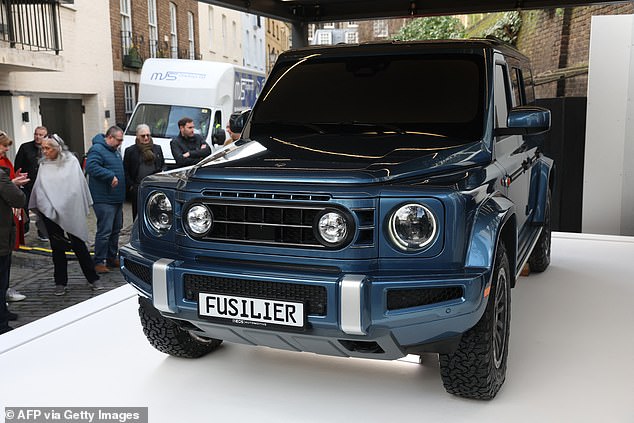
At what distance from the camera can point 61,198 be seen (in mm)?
6344

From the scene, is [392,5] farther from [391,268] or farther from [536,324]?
[391,268]

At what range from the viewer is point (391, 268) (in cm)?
262

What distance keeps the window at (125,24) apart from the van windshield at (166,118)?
1.35 meters

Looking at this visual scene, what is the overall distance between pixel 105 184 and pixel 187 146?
1785mm

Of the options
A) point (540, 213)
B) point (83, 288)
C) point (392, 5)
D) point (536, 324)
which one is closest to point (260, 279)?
point (536, 324)

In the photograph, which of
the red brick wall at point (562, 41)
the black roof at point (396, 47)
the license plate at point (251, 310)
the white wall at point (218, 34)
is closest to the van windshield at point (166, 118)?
the white wall at point (218, 34)

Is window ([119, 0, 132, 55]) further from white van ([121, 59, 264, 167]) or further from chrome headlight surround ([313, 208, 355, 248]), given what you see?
chrome headlight surround ([313, 208, 355, 248])

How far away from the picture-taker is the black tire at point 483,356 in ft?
9.20

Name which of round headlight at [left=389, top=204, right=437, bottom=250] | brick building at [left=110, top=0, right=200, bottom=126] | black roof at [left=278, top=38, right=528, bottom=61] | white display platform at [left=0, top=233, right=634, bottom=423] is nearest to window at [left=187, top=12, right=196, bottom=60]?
brick building at [left=110, top=0, right=200, bottom=126]

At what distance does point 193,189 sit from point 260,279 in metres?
0.52

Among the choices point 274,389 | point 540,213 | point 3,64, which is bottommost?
point 274,389

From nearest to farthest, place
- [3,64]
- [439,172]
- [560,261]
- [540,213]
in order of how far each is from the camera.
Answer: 1. [439,172]
2. [540,213]
3. [560,261]
4. [3,64]

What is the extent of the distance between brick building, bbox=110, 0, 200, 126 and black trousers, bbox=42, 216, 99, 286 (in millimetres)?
5441

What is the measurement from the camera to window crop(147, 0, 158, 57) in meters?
11.8
